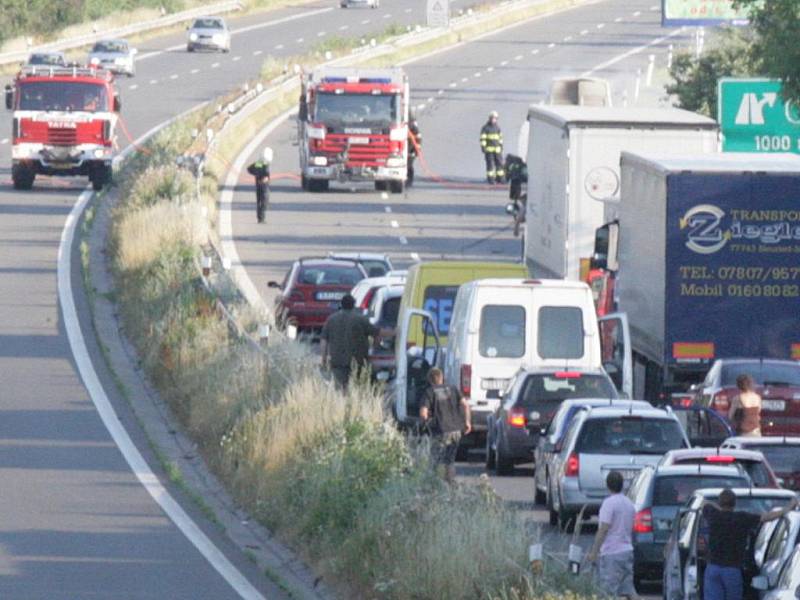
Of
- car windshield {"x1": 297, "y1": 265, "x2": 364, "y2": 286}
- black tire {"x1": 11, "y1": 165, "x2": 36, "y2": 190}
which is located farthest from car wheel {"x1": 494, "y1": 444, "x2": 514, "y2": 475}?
black tire {"x1": 11, "y1": 165, "x2": 36, "y2": 190}

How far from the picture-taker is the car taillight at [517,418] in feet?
78.1

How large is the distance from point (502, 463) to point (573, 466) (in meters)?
3.99

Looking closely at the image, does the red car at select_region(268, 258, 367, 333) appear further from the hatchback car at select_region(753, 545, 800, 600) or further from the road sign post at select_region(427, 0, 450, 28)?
the road sign post at select_region(427, 0, 450, 28)

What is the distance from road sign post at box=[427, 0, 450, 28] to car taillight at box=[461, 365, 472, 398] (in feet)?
216

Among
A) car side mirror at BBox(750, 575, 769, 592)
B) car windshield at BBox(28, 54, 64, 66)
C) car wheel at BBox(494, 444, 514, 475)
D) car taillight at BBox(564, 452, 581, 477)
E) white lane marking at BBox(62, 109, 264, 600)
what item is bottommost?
car wheel at BBox(494, 444, 514, 475)

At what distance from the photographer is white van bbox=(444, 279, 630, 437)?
82.8 ft

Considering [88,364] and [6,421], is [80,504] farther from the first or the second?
[88,364]

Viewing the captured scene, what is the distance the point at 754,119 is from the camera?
3412 centimetres

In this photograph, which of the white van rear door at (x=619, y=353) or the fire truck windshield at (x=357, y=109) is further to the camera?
the fire truck windshield at (x=357, y=109)

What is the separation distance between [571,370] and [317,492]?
24.0ft

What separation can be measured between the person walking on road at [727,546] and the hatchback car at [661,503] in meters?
2.42

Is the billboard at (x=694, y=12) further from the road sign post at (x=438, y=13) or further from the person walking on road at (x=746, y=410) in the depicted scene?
the person walking on road at (x=746, y=410)

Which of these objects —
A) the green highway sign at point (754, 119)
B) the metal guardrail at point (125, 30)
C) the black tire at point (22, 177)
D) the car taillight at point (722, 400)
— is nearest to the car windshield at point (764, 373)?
the car taillight at point (722, 400)

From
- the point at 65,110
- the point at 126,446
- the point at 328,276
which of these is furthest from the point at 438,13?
the point at 126,446
